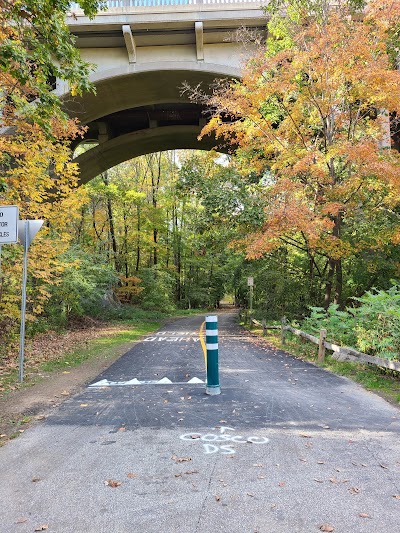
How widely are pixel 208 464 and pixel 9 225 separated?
5.42 meters

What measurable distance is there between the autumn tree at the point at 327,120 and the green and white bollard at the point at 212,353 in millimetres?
5827

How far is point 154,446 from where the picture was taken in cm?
387

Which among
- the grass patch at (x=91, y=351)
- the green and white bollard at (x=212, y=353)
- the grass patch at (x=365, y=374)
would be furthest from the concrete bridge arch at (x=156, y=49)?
the grass patch at (x=365, y=374)

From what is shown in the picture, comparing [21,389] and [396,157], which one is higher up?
[396,157]

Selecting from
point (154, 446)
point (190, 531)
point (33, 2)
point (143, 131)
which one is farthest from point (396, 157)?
point (143, 131)

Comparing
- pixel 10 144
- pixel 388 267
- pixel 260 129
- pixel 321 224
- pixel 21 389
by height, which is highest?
pixel 260 129

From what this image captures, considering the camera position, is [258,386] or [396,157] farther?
[396,157]

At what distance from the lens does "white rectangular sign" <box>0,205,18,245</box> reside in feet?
22.1

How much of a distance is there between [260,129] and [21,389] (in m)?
9.91

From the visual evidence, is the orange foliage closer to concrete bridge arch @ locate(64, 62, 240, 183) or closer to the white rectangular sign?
concrete bridge arch @ locate(64, 62, 240, 183)

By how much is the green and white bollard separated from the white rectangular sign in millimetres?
3806

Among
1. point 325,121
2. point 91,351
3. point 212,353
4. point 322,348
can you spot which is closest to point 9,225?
point 212,353

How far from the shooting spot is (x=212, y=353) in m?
5.79

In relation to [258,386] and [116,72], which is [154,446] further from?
[116,72]
